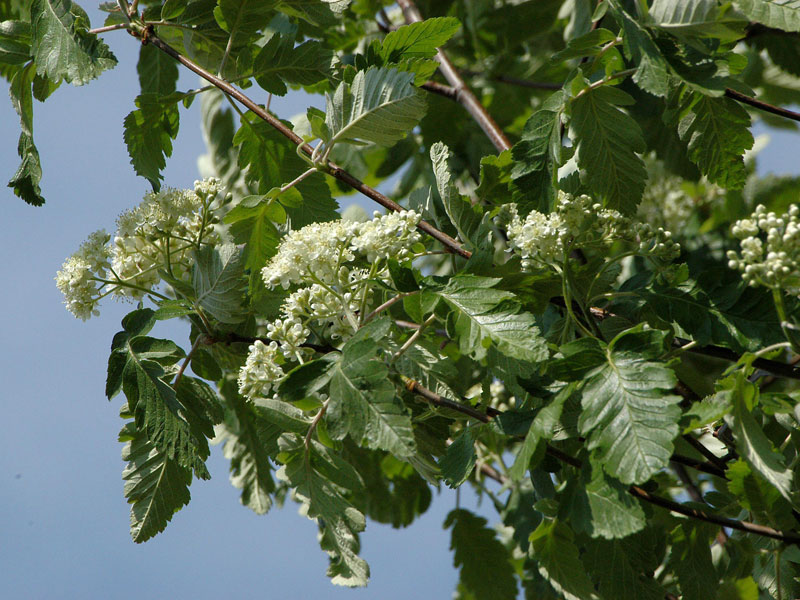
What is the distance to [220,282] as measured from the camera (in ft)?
5.68

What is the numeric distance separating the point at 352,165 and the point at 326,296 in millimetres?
1914

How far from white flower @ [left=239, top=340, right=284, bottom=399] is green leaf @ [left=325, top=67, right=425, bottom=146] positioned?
0.51m

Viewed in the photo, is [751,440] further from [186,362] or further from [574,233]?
[186,362]

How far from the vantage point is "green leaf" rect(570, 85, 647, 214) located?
61.3 inches

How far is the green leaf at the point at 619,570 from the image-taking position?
1.60 metres

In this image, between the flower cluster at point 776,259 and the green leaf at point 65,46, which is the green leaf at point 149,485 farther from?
the flower cluster at point 776,259

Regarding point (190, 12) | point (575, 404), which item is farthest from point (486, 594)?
point (190, 12)

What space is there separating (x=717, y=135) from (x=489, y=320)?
693mm

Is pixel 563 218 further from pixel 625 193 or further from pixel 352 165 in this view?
pixel 352 165

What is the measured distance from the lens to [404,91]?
1.56 meters

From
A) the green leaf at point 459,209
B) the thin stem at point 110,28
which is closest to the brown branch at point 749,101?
the green leaf at point 459,209

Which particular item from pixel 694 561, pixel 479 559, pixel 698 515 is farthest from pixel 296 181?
pixel 479 559

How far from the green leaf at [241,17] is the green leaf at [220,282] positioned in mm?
535

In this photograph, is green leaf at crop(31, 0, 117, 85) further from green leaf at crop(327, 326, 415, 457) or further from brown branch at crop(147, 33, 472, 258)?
green leaf at crop(327, 326, 415, 457)
